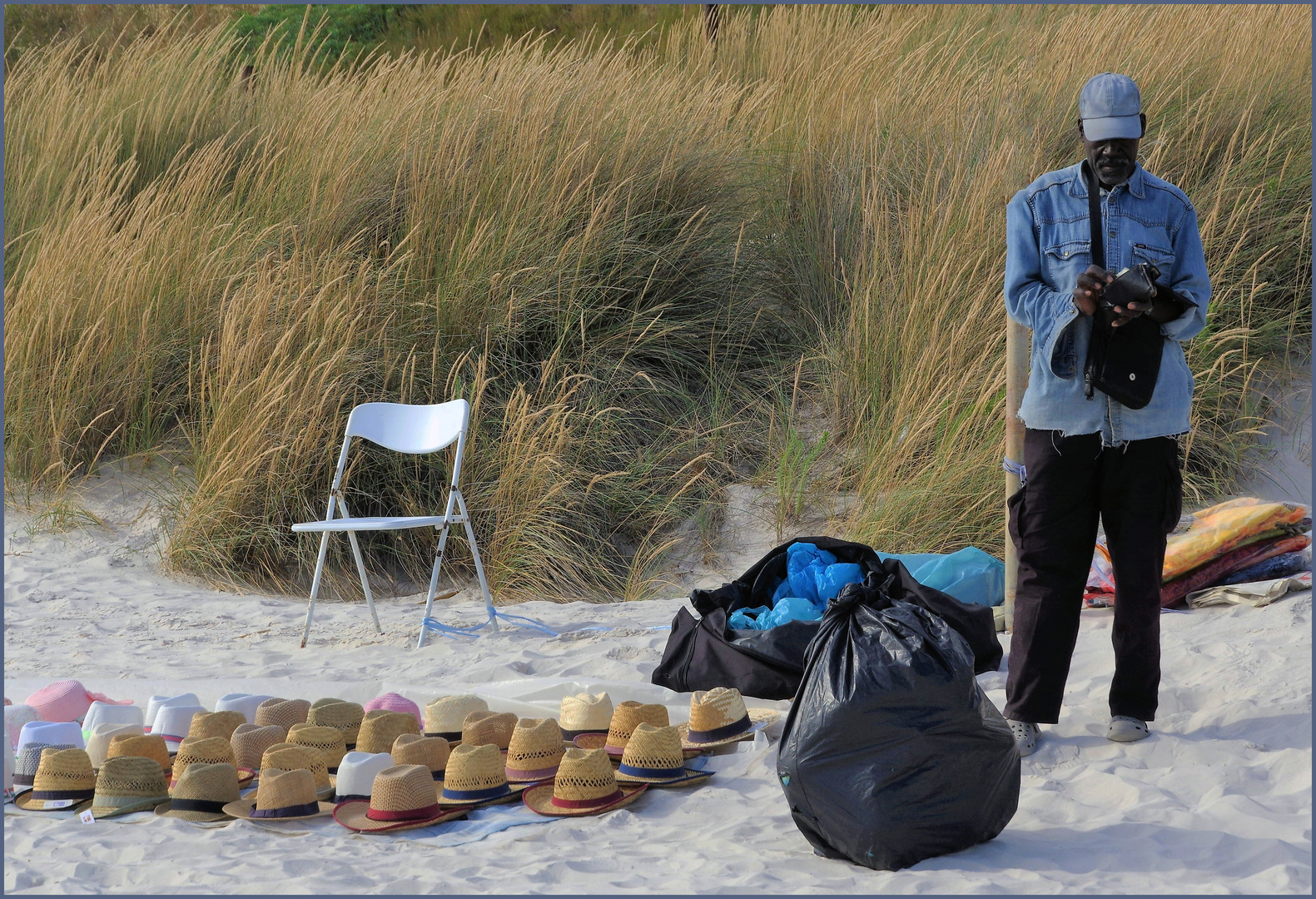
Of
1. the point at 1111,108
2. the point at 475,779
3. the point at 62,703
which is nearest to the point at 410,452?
the point at 62,703

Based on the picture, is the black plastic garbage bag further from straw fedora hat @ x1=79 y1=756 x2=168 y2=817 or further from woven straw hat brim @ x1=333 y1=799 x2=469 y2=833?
straw fedora hat @ x1=79 y1=756 x2=168 y2=817

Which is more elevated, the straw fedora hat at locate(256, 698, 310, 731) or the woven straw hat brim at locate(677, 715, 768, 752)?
the woven straw hat brim at locate(677, 715, 768, 752)

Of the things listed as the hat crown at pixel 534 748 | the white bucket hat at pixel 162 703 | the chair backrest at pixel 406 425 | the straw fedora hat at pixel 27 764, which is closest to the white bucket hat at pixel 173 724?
the white bucket hat at pixel 162 703

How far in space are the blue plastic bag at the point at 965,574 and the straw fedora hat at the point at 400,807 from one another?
6.65 ft

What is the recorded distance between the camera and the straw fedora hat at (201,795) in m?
2.85

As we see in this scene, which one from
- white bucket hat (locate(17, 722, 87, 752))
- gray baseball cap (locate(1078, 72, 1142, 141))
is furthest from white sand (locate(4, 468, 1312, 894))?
gray baseball cap (locate(1078, 72, 1142, 141))

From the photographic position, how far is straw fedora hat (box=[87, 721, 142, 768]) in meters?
3.14

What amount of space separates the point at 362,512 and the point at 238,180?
2.61m

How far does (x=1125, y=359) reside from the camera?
2848 mm

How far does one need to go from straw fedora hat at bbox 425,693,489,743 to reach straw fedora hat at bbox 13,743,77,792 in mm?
964

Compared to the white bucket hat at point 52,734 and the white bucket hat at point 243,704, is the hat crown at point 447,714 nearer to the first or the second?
the white bucket hat at point 243,704

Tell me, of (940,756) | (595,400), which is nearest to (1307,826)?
(940,756)

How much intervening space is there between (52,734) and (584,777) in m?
1.50

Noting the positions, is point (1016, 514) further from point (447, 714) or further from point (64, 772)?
point (64, 772)
